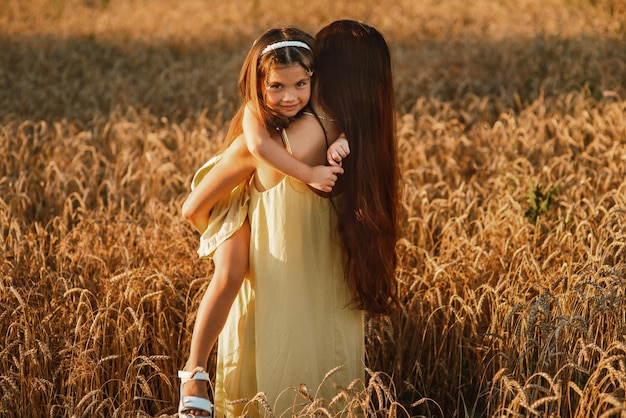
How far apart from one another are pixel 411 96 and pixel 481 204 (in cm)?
223

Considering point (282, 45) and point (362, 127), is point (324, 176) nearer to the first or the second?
point (362, 127)

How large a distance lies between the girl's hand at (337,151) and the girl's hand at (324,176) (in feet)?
0.08

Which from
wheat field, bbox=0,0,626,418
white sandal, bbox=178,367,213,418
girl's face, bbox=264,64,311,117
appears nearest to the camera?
girl's face, bbox=264,64,311,117

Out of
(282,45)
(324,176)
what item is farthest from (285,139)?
(282,45)

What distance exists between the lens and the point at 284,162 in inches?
92.0

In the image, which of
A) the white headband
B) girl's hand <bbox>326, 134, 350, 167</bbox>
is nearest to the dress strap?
girl's hand <bbox>326, 134, 350, 167</bbox>

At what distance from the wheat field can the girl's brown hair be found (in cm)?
78

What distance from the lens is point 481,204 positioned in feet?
14.6

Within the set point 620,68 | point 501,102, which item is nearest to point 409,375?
point 501,102

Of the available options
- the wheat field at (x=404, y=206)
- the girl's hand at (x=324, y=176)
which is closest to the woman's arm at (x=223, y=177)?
the girl's hand at (x=324, y=176)

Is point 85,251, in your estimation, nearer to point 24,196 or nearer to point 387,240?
point 24,196

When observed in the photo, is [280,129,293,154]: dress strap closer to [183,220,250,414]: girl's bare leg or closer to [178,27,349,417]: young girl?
[178,27,349,417]: young girl

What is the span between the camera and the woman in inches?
94.5

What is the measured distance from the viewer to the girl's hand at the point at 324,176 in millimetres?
2330
